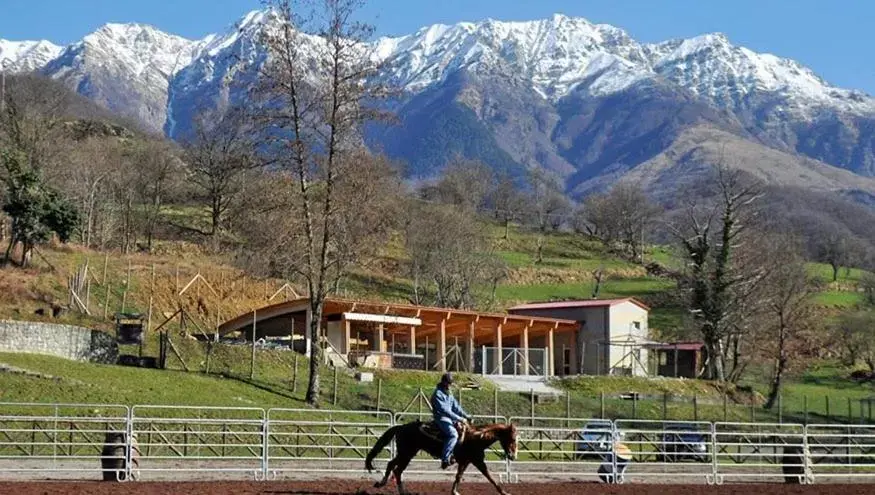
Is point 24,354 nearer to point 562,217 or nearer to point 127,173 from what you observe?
point 127,173

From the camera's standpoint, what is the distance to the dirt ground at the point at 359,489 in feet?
60.6

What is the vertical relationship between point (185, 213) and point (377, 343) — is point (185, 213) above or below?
above

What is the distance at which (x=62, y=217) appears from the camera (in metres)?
51.2

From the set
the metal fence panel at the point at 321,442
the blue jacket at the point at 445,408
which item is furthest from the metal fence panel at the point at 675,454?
the blue jacket at the point at 445,408

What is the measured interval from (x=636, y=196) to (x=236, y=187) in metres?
64.1

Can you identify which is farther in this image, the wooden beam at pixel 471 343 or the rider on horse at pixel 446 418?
the wooden beam at pixel 471 343

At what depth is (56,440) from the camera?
2559 cm

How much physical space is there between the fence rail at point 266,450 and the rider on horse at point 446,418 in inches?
185

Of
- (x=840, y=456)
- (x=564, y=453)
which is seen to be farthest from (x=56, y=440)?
(x=840, y=456)

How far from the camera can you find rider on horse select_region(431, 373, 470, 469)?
18547mm

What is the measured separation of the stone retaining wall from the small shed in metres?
33.2

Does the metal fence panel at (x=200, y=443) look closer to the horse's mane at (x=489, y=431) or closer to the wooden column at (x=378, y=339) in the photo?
the horse's mane at (x=489, y=431)

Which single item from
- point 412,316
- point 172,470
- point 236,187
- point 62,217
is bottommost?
point 172,470

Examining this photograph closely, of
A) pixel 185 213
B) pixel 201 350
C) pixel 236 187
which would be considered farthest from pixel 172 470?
pixel 185 213
